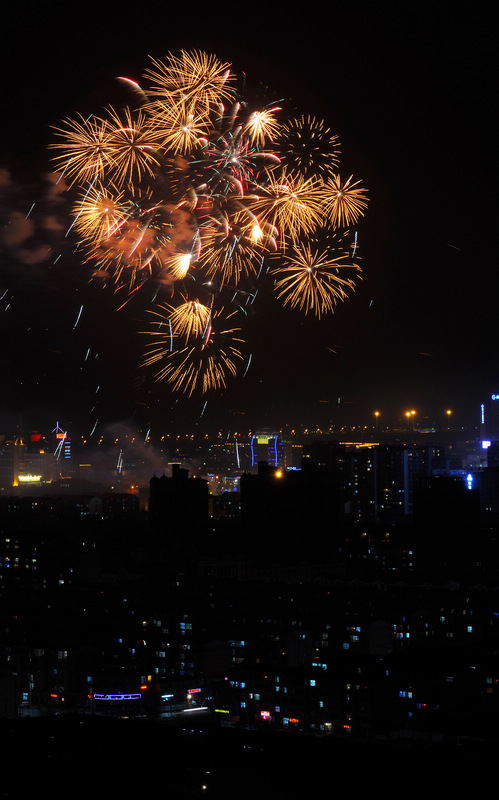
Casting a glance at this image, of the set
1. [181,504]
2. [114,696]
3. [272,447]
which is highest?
[272,447]

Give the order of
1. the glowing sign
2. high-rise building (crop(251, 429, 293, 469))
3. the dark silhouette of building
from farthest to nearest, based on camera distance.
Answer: high-rise building (crop(251, 429, 293, 469)), the dark silhouette of building, the glowing sign

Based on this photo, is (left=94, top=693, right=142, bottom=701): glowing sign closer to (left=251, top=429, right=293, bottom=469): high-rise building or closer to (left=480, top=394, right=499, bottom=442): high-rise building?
(left=251, top=429, right=293, bottom=469): high-rise building

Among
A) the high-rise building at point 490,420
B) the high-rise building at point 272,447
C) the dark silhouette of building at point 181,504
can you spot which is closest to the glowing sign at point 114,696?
the dark silhouette of building at point 181,504

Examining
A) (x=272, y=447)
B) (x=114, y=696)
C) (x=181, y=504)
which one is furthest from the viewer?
(x=272, y=447)

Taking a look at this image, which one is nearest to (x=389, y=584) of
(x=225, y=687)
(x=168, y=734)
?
(x=225, y=687)

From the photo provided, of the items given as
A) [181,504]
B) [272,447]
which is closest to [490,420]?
[272,447]

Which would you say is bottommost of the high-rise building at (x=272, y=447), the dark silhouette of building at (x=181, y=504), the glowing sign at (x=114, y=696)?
the glowing sign at (x=114, y=696)

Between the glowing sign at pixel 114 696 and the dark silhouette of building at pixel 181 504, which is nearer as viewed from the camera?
the glowing sign at pixel 114 696

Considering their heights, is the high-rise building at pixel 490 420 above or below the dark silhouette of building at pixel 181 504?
above

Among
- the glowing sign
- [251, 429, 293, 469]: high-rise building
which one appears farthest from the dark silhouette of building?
the glowing sign

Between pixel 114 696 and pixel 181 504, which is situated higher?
pixel 181 504

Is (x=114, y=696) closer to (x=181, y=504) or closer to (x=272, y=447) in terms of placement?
(x=181, y=504)

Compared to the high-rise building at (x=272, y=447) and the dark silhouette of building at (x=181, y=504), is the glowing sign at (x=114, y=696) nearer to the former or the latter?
the dark silhouette of building at (x=181, y=504)
